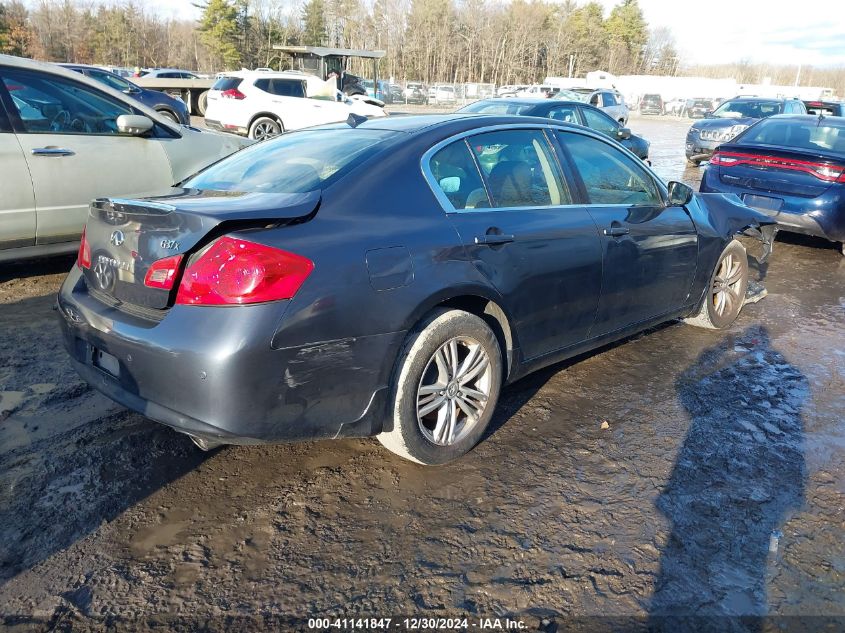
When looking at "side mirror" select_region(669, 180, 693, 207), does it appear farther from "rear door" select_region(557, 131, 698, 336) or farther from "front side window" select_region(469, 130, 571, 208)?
"front side window" select_region(469, 130, 571, 208)

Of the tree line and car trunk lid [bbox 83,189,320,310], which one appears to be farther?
the tree line

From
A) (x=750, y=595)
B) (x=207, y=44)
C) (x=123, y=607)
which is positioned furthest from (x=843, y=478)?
(x=207, y=44)

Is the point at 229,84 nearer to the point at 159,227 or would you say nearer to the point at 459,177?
the point at 459,177

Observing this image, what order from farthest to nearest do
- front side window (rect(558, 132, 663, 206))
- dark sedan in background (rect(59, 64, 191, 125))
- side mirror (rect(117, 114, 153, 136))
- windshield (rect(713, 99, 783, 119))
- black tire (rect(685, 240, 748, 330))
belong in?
dark sedan in background (rect(59, 64, 191, 125)) → windshield (rect(713, 99, 783, 119)) → side mirror (rect(117, 114, 153, 136)) → black tire (rect(685, 240, 748, 330)) → front side window (rect(558, 132, 663, 206))

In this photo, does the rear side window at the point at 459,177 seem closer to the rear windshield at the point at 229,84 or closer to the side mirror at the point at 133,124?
the side mirror at the point at 133,124

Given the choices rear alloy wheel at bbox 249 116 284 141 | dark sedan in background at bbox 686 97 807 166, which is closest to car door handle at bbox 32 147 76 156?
rear alloy wheel at bbox 249 116 284 141

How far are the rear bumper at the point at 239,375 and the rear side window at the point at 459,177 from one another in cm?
81

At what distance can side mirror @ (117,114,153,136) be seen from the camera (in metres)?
5.33

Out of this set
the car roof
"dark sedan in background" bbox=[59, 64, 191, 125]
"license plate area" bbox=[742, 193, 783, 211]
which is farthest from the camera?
"dark sedan in background" bbox=[59, 64, 191, 125]

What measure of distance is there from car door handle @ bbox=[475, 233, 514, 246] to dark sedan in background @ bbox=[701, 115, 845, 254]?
521 centimetres

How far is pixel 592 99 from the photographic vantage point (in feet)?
69.7

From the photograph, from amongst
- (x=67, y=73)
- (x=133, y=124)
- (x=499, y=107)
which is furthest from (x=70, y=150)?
(x=499, y=107)

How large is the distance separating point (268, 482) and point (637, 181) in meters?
2.96

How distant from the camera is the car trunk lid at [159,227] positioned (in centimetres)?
248
